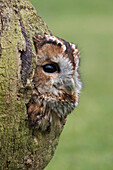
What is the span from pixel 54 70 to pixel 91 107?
842 centimetres

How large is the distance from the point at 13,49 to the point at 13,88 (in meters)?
0.36

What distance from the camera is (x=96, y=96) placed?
13891mm

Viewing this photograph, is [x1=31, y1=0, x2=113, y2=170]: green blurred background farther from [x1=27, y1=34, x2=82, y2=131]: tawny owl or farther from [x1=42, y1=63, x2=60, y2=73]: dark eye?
[x1=42, y1=63, x2=60, y2=73]: dark eye

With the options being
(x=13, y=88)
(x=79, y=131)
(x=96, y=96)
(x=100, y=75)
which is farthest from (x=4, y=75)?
(x=100, y=75)

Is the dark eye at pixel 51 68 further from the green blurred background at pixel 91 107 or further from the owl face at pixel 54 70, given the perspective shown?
the green blurred background at pixel 91 107

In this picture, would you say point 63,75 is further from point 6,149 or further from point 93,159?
point 93,159

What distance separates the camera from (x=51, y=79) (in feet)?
14.1

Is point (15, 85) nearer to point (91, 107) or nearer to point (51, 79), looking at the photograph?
point (51, 79)

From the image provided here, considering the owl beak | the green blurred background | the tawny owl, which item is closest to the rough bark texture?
the tawny owl

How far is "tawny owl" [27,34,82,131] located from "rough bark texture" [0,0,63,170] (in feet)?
0.22

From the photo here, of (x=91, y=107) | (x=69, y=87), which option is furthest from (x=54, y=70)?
(x=91, y=107)

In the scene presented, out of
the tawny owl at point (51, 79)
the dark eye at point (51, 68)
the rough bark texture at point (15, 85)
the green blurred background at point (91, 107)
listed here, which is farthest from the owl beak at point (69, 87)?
the green blurred background at point (91, 107)

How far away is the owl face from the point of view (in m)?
4.30

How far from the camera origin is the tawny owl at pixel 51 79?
4.30 meters
